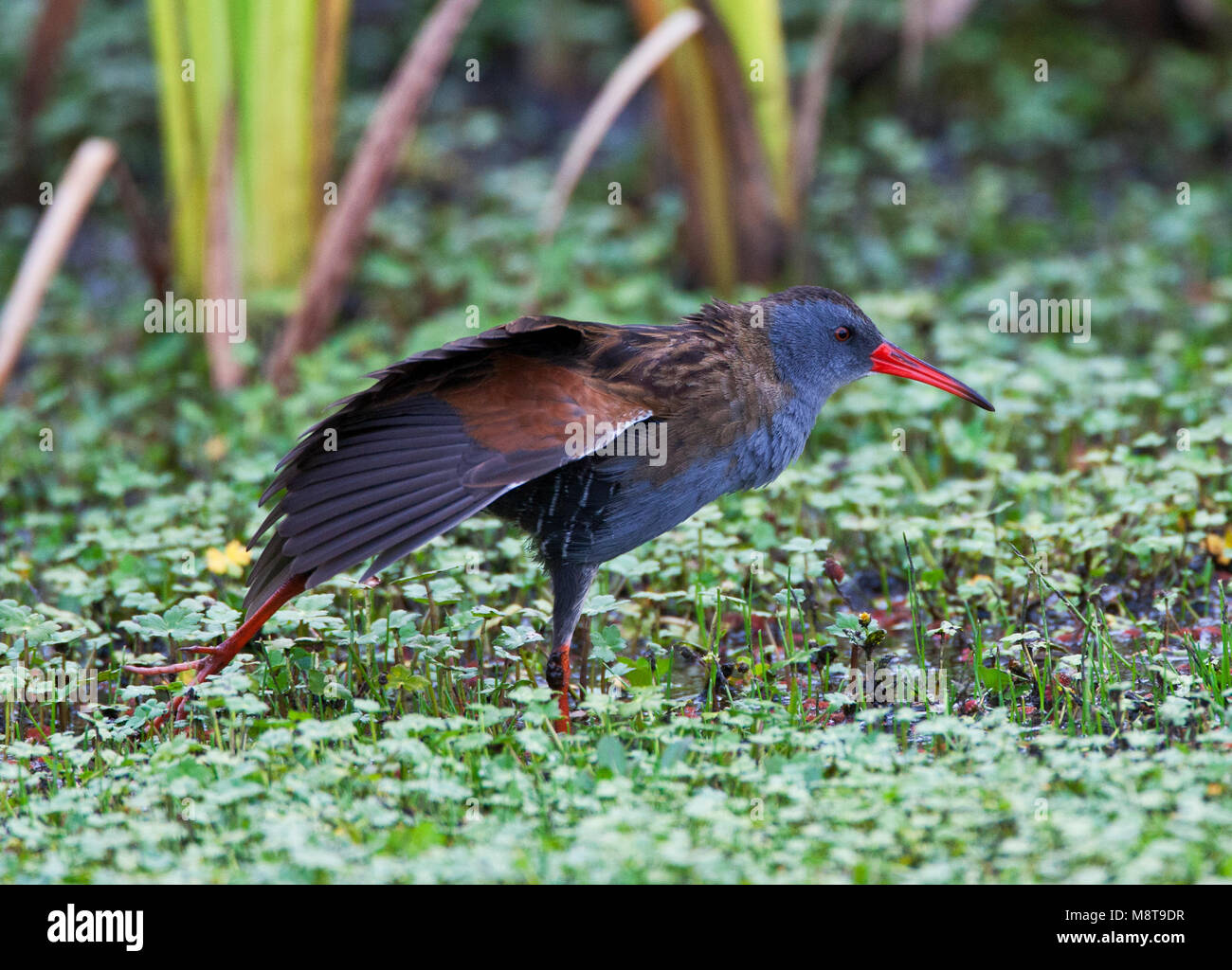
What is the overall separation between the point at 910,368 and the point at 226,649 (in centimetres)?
202

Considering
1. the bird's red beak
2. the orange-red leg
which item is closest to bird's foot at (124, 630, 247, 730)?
the orange-red leg

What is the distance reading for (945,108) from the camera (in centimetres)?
898

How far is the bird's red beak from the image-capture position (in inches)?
174

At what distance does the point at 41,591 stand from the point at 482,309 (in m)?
2.37

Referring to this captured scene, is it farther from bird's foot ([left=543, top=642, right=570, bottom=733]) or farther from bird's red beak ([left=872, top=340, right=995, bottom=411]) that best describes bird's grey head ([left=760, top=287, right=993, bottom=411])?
bird's foot ([left=543, top=642, right=570, bottom=733])

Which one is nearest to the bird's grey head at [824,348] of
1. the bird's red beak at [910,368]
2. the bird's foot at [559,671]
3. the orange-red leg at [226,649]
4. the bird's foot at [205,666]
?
the bird's red beak at [910,368]

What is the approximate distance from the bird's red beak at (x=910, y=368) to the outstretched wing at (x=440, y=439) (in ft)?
2.71

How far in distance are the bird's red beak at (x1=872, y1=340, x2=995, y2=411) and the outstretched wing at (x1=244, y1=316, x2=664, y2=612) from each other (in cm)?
83

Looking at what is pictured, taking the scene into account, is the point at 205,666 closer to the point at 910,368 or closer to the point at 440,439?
the point at 440,439

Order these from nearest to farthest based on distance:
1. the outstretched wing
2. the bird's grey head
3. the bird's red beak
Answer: the outstretched wing → the bird's grey head → the bird's red beak

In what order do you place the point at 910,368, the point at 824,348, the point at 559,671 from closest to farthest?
the point at 559,671
the point at 824,348
the point at 910,368

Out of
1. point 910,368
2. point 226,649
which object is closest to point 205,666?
point 226,649

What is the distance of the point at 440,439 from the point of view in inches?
148

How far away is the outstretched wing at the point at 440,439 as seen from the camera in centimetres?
364
